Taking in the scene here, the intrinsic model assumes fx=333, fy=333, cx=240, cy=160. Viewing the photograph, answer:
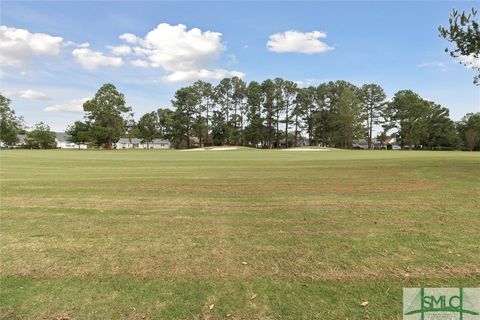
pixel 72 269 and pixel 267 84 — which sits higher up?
pixel 267 84

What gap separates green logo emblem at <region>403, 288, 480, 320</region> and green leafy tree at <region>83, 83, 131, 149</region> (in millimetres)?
87692

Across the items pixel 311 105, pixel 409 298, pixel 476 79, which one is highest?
pixel 311 105

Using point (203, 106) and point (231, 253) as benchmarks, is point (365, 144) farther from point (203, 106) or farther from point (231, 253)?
point (231, 253)

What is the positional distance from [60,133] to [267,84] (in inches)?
4133

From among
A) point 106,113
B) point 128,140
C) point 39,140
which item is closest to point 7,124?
point 39,140

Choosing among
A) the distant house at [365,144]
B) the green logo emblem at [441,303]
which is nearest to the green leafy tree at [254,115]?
the distant house at [365,144]

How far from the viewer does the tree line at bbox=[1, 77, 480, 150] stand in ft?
286

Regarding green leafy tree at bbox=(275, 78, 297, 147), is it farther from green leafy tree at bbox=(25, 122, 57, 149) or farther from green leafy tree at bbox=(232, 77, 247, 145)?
green leafy tree at bbox=(25, 122, 57, 149)

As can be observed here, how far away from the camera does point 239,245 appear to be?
599 cm

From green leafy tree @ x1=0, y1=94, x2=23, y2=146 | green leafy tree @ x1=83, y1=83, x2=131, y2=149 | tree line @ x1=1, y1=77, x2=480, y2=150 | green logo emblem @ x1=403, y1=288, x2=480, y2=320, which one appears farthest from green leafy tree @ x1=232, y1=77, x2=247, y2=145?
green logo emblem @ x1=403, y1=288, x2=480, y2=320

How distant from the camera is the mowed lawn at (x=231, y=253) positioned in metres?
4.05

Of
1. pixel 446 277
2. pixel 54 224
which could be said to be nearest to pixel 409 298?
pixel 446 277

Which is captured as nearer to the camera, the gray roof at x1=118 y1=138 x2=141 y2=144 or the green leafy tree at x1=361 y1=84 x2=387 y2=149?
the green leafy tree at x1=361 y1=84 x2=387 y2=149

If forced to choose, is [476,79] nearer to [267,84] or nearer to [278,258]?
[278,258]
